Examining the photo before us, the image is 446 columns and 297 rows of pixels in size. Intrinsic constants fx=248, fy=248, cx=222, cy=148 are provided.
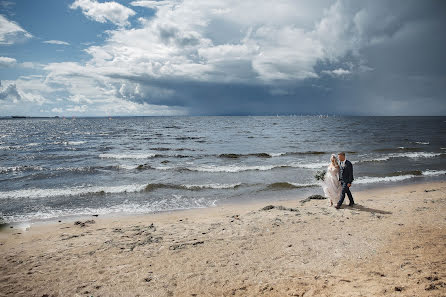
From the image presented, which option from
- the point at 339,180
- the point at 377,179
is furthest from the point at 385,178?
the point at 339,180

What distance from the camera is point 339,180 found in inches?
411

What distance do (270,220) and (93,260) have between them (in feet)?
18.9

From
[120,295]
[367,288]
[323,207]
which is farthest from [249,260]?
[323,207]

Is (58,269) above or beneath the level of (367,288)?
beneath

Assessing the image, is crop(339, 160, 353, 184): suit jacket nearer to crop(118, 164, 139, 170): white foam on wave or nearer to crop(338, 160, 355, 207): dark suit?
crop(338, 160, 355, 207): dark suit

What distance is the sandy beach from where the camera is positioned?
521 centimetres

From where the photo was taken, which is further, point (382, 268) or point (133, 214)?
point (133, 214)

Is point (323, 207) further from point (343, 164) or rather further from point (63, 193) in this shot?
point (63, 193)

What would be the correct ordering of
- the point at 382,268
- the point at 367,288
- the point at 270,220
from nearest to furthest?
the point at 367,288
the point at 382,268
the point at 270,220

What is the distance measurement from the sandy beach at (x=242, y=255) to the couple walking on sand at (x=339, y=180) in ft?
2.66

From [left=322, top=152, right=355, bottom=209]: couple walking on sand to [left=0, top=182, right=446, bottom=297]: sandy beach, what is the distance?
810 millimetres

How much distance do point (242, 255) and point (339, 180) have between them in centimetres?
601

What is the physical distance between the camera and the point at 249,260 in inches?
249

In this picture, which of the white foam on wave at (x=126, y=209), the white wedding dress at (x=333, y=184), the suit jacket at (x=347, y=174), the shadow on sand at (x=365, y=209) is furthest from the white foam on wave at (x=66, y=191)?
the shadow on sand at (x=365, y=209)
